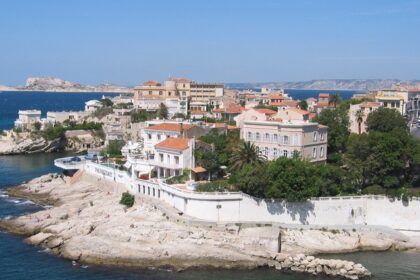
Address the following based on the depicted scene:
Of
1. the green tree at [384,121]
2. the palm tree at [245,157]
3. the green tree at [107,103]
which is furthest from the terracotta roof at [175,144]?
the green tree at [107,103]

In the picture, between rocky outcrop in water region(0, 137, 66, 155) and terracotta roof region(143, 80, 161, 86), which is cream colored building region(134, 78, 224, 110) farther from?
rocky outcrop in water region(0, 137, 66, 155)

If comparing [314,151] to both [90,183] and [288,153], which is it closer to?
[288,153]

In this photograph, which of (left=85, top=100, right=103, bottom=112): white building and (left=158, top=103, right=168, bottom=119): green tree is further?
(left=85, top=100, right=103, bottom=112): white building

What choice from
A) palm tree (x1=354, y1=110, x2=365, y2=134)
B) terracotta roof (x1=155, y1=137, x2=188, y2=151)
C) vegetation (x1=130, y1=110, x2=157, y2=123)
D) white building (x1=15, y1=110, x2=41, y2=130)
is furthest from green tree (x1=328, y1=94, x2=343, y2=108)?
white building (x1=15, y1=110, x2=41, y2=130)

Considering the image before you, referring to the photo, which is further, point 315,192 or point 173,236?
point 315,192

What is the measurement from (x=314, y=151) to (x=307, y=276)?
17498mm

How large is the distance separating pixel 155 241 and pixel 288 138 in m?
16.9

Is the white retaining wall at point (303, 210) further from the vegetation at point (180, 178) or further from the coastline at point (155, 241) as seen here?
the vegetation at point (180, 178)

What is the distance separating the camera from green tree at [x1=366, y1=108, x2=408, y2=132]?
193 ft

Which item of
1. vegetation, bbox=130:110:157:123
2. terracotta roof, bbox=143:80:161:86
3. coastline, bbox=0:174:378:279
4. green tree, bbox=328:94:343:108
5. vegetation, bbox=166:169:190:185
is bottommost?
coastline, bbox=0:174:378:279

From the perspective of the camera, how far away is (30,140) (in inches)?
3666

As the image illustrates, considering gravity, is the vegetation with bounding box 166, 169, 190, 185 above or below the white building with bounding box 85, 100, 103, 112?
below

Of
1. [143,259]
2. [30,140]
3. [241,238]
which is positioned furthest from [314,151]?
[30,140]

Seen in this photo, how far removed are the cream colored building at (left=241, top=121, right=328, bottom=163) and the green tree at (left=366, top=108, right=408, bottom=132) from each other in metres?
9.68
